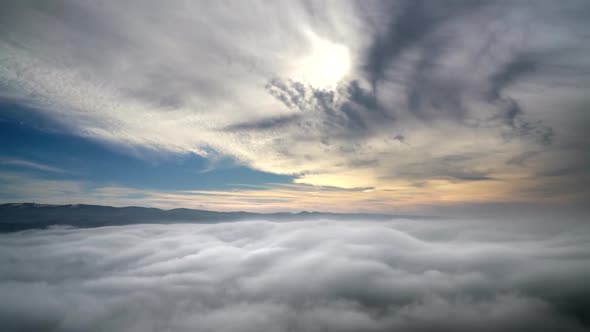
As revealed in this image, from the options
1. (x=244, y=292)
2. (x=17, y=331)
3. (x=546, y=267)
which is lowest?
(x=17, y=331)

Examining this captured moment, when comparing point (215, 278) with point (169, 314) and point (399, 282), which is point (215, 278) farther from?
point (399, 282)

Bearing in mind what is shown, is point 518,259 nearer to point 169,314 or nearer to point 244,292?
point 244,292

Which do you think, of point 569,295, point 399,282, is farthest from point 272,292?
point 569,295

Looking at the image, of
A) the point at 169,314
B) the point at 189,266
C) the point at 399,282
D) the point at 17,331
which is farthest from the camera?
the point at 189,266

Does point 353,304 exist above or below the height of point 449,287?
below

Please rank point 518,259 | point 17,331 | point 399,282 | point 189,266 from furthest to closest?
1. point 189,266
2. point 518,259
3. point 399,282
4. point 17,331

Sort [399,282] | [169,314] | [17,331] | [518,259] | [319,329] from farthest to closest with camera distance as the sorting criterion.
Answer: [518,259] < [399,282] < [169,314] < [17,331] < [319,329]

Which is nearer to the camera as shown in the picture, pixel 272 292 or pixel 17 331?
pixel 17 331

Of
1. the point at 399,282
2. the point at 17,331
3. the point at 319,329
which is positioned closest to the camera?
the point at 319,329

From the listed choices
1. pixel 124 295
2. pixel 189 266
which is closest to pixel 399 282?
pixel 189 266
